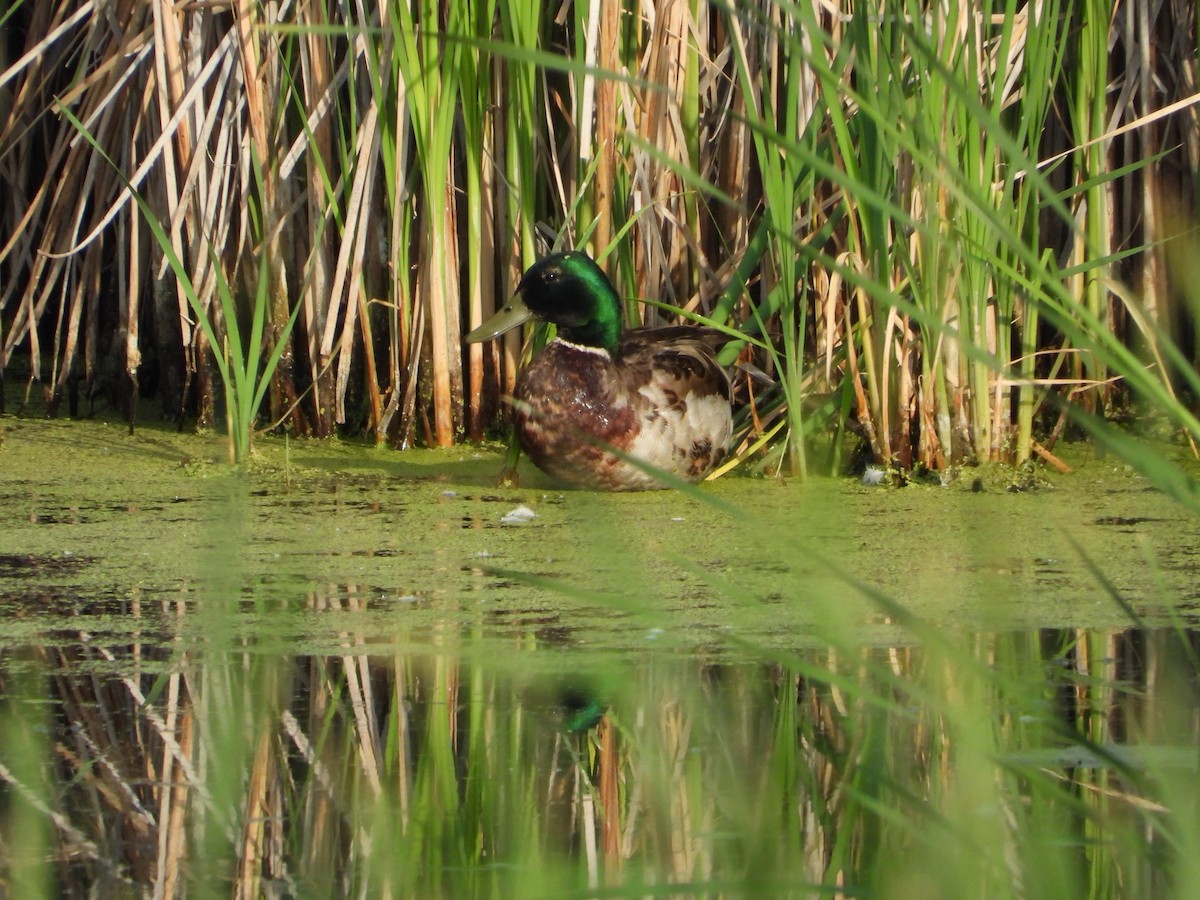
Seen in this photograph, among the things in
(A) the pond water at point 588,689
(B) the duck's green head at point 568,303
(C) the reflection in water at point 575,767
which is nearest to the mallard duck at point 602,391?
(B) the duck's green head at point 568,303

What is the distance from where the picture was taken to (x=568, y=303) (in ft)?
14.7

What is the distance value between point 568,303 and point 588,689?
1.81 metres

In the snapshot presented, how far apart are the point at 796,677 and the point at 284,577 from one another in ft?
3.73

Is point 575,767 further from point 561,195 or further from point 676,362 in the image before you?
point 561,195

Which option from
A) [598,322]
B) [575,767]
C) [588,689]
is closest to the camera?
[575,767]

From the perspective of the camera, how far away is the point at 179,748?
8.43ft

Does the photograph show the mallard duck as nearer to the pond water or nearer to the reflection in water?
the pond water

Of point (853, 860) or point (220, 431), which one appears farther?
point (220, 431)

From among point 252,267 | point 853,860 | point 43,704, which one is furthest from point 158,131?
point 853,860

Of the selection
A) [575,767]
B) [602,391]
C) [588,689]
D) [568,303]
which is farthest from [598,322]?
[575,767]

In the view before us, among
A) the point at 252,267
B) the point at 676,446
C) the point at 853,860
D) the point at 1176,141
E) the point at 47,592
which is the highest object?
the point at 1176,141

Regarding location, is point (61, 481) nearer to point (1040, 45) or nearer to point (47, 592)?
point (47, 592)

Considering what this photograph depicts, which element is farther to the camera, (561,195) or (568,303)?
(561,195)

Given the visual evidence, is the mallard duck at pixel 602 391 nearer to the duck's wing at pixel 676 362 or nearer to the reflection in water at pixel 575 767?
the duck's wing at pixel 676 362
